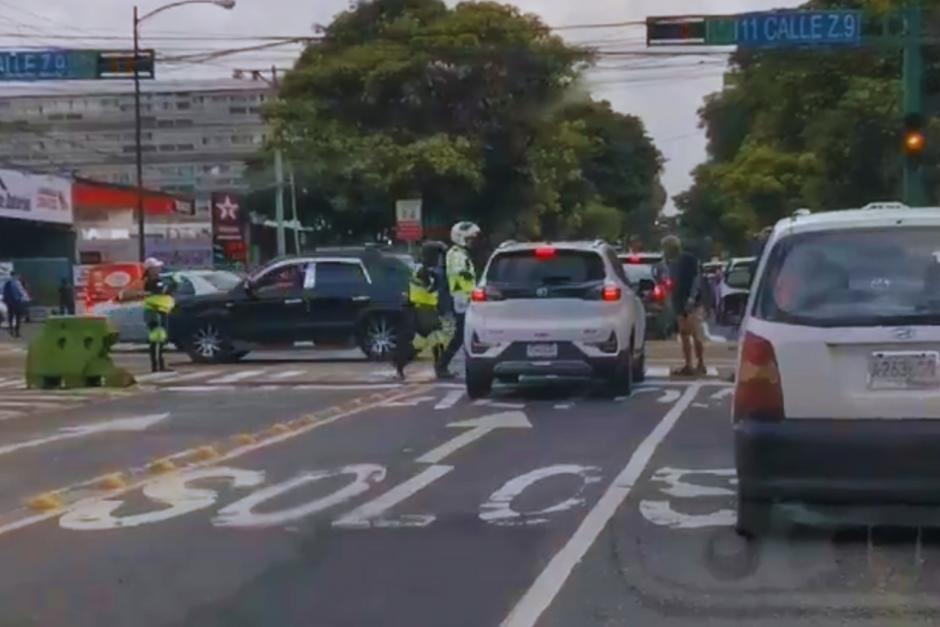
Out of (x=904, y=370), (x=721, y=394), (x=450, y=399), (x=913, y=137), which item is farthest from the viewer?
(x=913, y=137)

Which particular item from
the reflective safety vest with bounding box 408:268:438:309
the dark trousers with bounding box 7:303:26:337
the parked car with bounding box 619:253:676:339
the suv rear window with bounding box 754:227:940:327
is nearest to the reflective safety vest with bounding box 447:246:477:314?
the reflective safety vest with bounding box 408:268:438:309

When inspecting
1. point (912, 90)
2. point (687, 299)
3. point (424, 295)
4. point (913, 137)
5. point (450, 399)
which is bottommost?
point (450, 399)

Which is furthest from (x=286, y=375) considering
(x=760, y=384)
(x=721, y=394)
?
(x=760, y=384)

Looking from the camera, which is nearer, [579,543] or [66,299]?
[579,543]

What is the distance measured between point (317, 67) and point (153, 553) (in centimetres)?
4665

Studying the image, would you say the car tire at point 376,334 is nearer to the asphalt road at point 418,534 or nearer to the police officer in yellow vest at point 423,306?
the police officer in yellow vest at point 423,306

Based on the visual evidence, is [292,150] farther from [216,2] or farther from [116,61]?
[116,61]

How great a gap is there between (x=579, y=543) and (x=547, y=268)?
986cm

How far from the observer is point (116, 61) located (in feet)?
119

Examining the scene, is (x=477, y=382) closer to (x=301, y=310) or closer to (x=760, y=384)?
(x=301, y=310)

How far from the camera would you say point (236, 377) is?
25906 mm

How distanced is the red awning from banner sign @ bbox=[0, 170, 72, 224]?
724 cm

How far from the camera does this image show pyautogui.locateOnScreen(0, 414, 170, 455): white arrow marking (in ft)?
55.9

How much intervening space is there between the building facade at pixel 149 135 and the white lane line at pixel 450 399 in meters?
83.3
